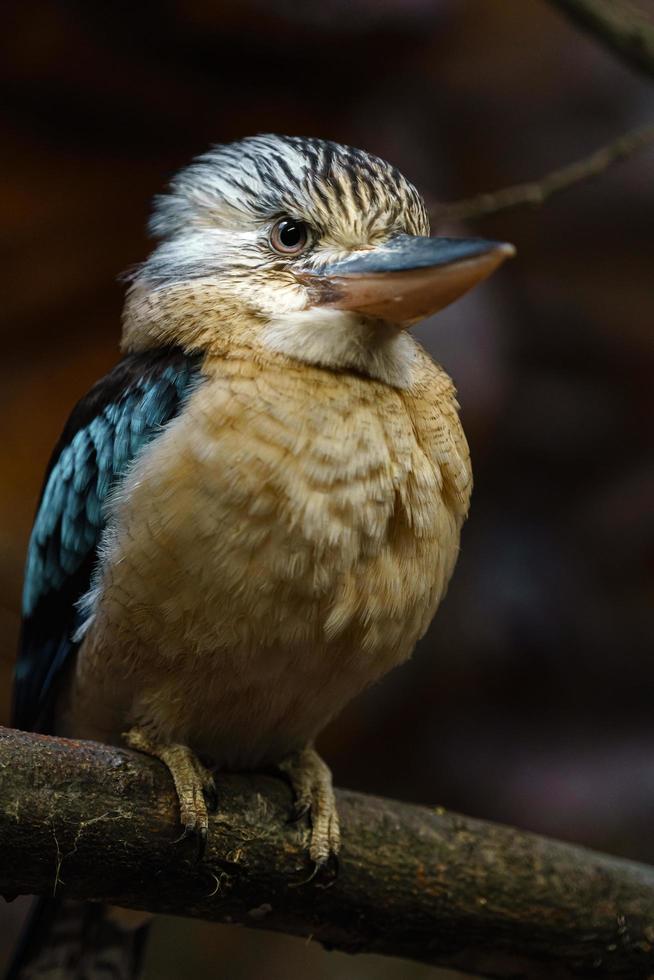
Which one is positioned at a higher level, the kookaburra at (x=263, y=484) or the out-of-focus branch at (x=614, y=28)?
the out-of-focus branch at (x=614, y=28)

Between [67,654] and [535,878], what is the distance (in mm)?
Answer: 894

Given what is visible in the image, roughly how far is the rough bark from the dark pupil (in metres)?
0.82

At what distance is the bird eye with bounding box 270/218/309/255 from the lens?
1.71 m

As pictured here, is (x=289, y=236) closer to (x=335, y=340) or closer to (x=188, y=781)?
(x=335, y=340)

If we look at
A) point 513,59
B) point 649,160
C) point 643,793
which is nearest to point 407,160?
point 513,59

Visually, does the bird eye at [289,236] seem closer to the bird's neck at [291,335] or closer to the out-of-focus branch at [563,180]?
the bird's neck at [291,335]

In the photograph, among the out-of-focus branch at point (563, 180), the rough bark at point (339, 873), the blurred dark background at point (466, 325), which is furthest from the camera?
the blurred dark background at point (466, 325)

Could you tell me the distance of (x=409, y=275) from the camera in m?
1.52

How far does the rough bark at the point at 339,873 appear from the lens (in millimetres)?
1462

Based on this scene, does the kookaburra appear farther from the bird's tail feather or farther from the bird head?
the bird's tail feather

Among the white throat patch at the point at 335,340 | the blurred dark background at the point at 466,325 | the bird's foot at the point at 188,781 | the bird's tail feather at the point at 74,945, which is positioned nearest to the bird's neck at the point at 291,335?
the white throat patch at the point at 335,340

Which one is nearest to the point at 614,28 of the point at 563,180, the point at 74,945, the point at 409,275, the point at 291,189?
the point at 563,180

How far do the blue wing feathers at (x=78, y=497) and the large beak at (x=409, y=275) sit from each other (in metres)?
0.25

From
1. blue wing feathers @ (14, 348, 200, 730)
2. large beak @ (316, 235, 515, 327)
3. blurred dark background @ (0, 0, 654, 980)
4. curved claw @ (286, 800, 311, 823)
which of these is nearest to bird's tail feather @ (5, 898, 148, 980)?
blue wing feathers @ (14, 348, 200, 730)
